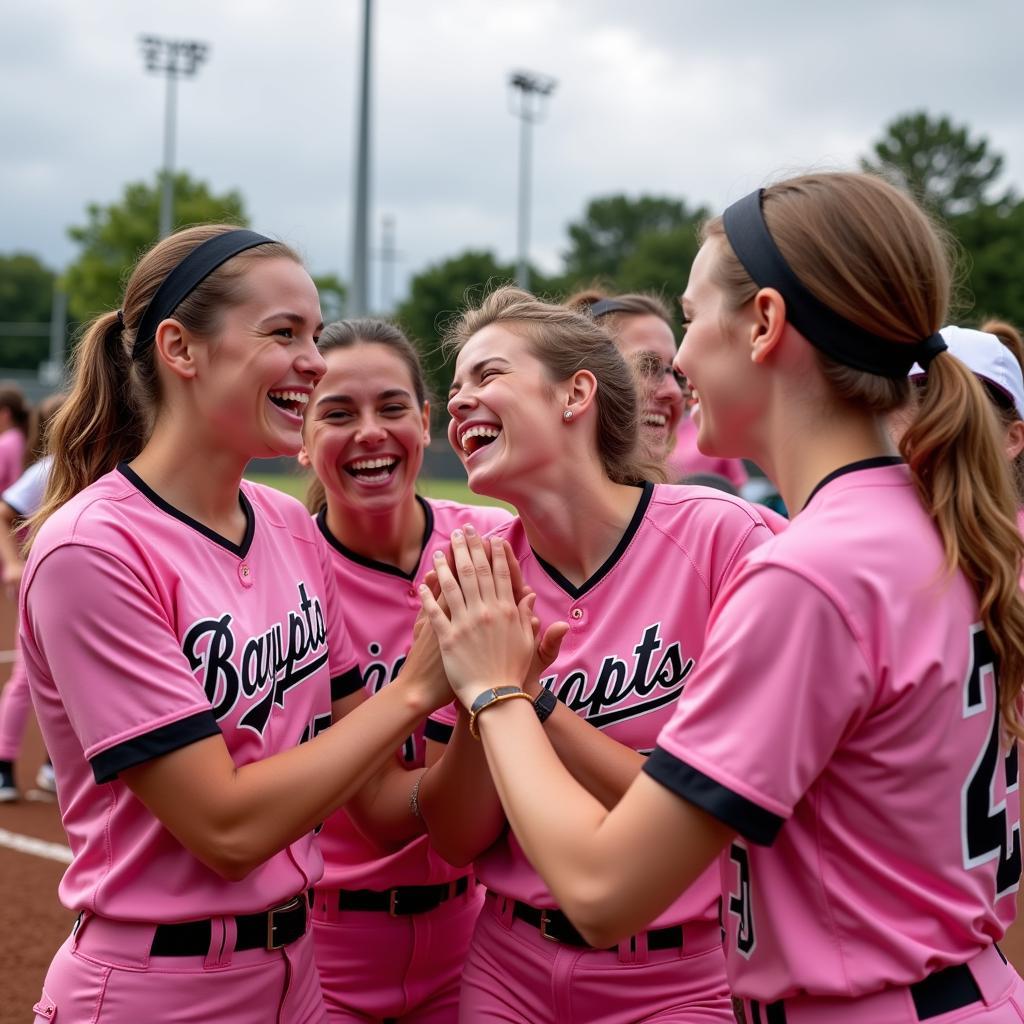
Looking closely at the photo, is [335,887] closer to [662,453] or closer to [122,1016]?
[122,1016]

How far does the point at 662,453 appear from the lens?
11.9 ft

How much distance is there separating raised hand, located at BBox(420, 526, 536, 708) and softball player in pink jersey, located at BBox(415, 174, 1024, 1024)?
16 cm

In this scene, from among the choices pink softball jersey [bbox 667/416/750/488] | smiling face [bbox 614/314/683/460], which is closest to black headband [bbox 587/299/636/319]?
smiling face [bbox 614/314/683/460]

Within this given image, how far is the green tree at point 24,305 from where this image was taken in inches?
3364

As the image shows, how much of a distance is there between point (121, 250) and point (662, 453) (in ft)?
147

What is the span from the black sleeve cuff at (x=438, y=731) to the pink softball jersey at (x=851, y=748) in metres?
0.99

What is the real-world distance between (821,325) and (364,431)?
5.30ft

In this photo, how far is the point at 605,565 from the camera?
8.54 feet

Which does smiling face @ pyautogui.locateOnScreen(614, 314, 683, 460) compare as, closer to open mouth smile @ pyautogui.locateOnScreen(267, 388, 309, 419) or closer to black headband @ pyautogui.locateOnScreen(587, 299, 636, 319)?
black headband @ pyautogui.locateOnScreen(587, 299, 636, 319)

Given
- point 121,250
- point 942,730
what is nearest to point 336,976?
point 942,730

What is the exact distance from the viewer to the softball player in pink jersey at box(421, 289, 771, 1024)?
7.84 feet

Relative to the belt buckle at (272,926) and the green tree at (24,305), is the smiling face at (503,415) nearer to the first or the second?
the belt buckle at (272,926)

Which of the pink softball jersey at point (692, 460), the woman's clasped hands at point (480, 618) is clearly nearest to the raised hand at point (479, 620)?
the woman's clasped hands at point (480, 618)

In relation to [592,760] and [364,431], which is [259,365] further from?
[592,760]
